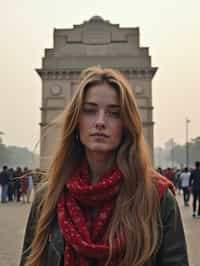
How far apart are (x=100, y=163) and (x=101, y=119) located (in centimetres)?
20

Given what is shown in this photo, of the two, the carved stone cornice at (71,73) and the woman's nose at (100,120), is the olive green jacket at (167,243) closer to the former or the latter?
the woman's nose at (100,120)

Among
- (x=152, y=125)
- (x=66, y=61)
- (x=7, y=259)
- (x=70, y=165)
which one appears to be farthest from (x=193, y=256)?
(x=66, y=61)

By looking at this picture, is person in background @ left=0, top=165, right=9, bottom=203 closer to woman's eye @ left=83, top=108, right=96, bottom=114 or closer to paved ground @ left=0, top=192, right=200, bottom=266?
paved ground @ left=0, top=192, right=200, bottom=266

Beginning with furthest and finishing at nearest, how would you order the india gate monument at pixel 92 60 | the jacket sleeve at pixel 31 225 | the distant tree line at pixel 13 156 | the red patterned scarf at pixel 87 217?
1. the distant tree line at pixel 13 156
2. the india gate monument at pixel 92 60
3. the jacket sleeve at pixel 31 225
4. the red patterned scarf at pixel 87 217

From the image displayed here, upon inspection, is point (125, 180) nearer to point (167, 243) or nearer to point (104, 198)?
point (104, 198)

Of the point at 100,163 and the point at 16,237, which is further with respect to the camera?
the point at 16,237

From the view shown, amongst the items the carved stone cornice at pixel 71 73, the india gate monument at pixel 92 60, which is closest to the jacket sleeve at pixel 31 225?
the india gate monument at pixel 92 60

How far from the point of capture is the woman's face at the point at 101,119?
2215 mm

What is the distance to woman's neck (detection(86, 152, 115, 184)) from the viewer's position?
2279mm

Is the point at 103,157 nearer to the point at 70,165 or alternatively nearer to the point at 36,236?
the point at 70,165

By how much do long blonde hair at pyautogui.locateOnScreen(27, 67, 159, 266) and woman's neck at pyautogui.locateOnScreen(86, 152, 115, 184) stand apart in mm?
69

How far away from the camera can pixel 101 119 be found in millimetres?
2201

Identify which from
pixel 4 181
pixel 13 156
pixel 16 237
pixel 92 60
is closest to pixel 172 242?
pixel 16 237

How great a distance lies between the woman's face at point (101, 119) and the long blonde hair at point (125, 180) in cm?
3
